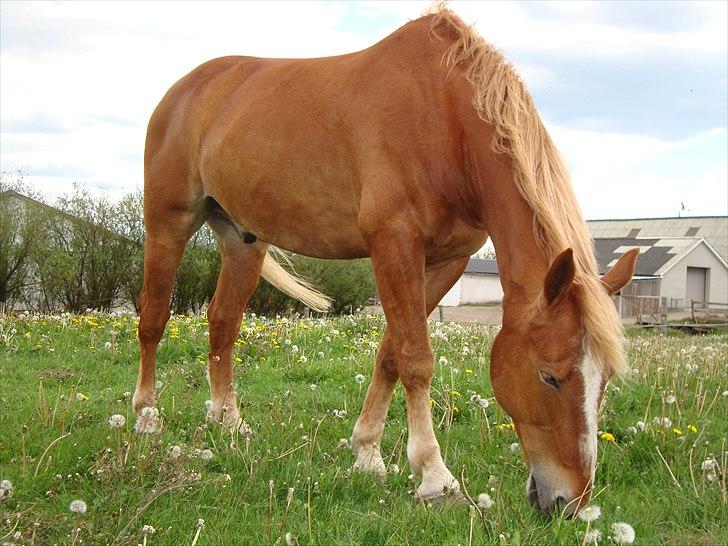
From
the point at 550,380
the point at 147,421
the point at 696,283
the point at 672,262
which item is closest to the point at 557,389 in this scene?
the point at 550,380

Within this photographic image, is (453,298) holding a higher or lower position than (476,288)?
lower

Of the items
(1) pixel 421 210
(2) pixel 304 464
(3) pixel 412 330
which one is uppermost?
(1) pixel 421 210

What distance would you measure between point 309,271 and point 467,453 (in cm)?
1743

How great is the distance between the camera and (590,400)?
266cm

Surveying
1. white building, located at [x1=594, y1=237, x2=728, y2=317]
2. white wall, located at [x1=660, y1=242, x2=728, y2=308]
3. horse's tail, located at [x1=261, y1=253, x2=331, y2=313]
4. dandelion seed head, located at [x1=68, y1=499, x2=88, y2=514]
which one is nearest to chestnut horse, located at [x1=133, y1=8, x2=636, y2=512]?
horse's tail, located at [x1=261, y1=253, x2=331, y2=313]

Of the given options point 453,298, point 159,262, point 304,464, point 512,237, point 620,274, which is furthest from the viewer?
point 453,298

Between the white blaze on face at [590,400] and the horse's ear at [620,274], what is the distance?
354 mm

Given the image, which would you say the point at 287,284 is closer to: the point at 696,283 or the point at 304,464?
the point at 304,464

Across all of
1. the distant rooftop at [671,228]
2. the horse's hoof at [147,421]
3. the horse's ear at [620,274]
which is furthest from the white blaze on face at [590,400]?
the distant rooftop at [671,228]

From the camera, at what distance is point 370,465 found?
3613 millimetres

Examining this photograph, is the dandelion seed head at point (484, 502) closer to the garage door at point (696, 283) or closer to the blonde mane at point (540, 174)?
the blonde mane at point (540, 174)

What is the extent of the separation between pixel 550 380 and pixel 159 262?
3.09 meters

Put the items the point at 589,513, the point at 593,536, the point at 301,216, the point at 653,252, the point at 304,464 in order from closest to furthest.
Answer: the point at 593,536
the point at 589,513
the point at 304,464
the point at 301,216
the point at 653,252

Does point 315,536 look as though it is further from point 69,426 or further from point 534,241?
point 69,426
